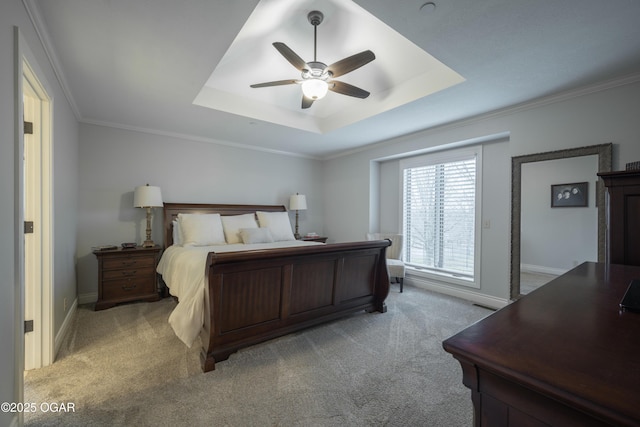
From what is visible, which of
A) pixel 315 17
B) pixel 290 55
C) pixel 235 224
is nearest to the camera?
pixel 290 55

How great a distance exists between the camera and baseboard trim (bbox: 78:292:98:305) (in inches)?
140

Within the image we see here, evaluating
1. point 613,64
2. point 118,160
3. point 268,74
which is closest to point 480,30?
point 613,64

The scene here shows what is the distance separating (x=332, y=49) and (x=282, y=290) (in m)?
2.40

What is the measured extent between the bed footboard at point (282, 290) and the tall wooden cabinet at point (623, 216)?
185 centimetres

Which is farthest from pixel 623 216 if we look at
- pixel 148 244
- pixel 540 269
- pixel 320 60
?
pixel 148 244

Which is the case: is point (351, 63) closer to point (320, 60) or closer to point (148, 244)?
point (320, 60)

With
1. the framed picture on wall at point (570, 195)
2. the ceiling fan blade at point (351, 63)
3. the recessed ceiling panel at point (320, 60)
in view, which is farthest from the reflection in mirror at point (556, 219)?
the ceiling fan blade at point (351, 63)

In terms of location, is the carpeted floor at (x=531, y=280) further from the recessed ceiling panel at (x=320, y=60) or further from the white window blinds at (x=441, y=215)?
the recessed ceiling panel at (x=320, y=60)

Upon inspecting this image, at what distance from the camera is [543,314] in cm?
84

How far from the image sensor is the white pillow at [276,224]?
14.6 ft

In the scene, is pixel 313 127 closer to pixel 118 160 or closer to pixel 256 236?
pixel 256 236

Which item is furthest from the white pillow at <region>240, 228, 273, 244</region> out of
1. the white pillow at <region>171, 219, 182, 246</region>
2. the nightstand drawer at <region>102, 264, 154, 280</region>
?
the nightstand drawer at <region>102, 264, 154, 280</region>

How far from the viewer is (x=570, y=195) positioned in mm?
2799

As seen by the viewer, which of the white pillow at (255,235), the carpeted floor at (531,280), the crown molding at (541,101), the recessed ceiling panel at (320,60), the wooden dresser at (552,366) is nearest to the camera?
the wooden dresser at (552,366)
